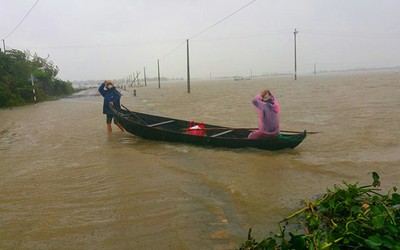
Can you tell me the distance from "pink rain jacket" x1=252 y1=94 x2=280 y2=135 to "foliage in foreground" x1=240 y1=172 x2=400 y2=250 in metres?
3.69

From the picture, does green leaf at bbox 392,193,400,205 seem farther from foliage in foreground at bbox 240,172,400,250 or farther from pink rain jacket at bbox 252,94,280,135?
pink rain jacket at bbox 252,94,280,135

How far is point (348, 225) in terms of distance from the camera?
2510 millimetres

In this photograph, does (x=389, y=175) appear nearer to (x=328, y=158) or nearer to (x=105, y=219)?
(x=328, y=158)

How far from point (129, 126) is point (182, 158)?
2.68 meters

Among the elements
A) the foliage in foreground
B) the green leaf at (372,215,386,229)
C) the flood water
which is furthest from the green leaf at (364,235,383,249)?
the flood water

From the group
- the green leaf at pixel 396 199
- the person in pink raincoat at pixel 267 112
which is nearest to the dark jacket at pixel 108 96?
the person in pink raincoat at pixel 267 112

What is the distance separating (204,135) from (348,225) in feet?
18.7

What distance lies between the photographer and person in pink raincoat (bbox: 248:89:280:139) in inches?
274

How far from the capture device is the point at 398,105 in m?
14.7

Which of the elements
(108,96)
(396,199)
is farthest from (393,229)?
(108,96)

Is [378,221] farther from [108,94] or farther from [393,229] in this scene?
[108,94]

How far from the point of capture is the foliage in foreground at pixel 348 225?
2256mm

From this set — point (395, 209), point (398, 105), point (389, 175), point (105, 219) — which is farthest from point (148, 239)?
point (398, 105)

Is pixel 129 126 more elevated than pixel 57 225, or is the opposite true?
pixel 129 126
